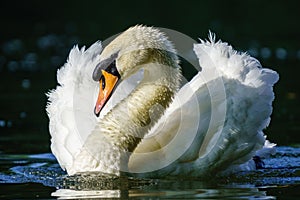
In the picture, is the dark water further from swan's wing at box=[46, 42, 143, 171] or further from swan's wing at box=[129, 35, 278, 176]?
swan's wing at box=[46, 42, 143, 171]

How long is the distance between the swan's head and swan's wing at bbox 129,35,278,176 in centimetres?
58

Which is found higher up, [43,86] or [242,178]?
[43,86]

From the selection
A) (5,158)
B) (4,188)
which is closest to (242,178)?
(4,188)

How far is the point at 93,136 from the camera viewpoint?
8.84m

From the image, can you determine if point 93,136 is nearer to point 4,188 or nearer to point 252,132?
point 4,188

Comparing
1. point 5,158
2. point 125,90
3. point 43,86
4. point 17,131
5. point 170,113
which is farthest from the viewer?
point 43,86

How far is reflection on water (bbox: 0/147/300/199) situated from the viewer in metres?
7.96

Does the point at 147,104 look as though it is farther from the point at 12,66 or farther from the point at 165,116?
the point at 12,66

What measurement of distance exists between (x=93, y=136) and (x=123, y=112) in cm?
46

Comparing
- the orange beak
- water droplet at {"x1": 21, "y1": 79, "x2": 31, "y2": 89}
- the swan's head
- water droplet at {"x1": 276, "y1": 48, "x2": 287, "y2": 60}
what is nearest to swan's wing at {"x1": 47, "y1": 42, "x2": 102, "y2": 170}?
the orange beak

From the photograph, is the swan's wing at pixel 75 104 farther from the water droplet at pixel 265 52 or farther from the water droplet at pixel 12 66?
the water droplet at pixel 265 52

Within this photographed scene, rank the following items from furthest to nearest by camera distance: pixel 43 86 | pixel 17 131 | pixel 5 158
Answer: pixel 43 86 → pixel 17 131 → pixel 5 158

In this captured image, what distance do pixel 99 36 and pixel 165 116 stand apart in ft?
55.6

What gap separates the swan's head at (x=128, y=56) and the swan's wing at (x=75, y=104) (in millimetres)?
296
